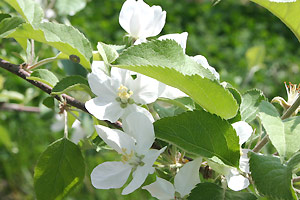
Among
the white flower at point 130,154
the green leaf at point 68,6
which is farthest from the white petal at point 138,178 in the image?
the green leaf at point 68,6

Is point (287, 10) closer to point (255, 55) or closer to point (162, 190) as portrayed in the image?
point (162, 190)

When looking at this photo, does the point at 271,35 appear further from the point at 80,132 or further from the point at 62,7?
the point at 80,132

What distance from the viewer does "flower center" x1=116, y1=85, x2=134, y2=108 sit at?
26.2 inches

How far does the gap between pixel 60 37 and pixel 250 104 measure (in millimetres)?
359

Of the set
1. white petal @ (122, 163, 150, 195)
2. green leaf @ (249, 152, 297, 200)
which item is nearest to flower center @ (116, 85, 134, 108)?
white petal @ (122, 163, 150, 195)

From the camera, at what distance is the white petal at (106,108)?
65 centimetres

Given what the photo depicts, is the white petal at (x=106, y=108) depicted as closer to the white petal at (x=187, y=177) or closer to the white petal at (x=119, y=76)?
the white petal at (x=119, y=76)

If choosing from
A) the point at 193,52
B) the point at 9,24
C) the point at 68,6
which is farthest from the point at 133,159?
the point at 193,52

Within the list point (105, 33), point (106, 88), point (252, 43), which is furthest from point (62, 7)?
point (252, 43)

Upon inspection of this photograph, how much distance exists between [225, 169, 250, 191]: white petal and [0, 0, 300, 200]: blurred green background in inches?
47.8

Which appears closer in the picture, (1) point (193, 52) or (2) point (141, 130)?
(2) point (141, 130)

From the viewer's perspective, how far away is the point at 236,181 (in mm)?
639

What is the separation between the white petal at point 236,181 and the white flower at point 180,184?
50mm

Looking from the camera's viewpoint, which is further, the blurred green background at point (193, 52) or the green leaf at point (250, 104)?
the blurred green background at point (193, 52)
